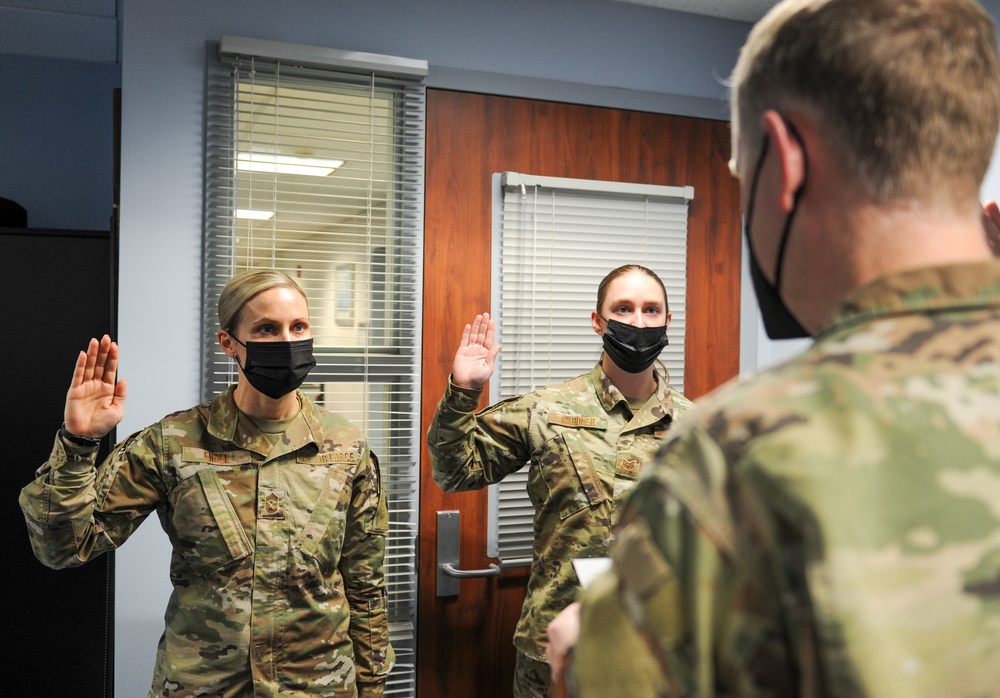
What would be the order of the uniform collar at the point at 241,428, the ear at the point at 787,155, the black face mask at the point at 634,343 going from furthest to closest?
the black face mask at the point at 634,343, the uniform collar at the point at 241,428, the ear at the point at 787,155

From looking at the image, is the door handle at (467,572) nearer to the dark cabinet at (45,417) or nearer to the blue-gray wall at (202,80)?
the blue-gray wall at (202,80)

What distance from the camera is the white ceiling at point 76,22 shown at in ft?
9.99

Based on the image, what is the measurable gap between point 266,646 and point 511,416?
0.93 meters

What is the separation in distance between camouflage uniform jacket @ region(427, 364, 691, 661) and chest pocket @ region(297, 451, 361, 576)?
0.29m

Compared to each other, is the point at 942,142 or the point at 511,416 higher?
the point at 942,142

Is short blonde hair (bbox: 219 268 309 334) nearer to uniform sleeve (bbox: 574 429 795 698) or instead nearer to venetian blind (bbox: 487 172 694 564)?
venetian blind (bbox: 487 172 694 564)

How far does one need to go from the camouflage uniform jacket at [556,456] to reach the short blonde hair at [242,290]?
1.79 ft

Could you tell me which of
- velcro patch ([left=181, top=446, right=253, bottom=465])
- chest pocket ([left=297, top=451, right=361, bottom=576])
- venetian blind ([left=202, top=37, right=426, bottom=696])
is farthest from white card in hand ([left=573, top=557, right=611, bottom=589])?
venetian blind ([left=202, top=37, right=426, bottom=696])

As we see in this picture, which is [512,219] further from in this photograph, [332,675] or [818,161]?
[818,161]

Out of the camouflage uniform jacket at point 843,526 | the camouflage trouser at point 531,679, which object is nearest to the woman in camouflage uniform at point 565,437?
the camouflage trouser at point 531,679

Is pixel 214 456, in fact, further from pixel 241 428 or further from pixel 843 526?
pixel 843 526

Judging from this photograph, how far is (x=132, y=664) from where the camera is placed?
7.77ft

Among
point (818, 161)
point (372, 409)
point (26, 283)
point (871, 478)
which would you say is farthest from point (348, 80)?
point (871, 478)

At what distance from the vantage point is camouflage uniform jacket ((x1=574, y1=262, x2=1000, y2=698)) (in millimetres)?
483
